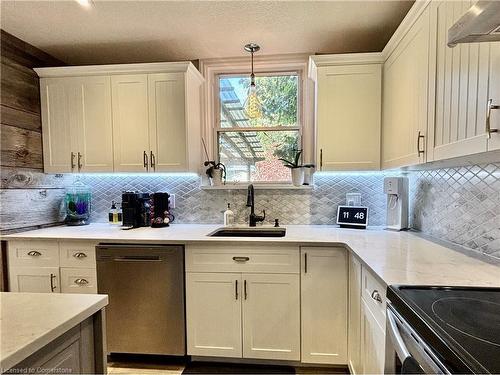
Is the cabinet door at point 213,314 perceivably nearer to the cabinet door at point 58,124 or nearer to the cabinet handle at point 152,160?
the cabinet handle at point 152,160

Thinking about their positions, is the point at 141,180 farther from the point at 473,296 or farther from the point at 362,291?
the point at 473,296

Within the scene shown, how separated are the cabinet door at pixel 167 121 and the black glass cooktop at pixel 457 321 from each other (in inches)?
75.3

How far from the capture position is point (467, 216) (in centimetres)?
160

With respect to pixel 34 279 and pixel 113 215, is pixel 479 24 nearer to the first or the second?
pixel 113 215

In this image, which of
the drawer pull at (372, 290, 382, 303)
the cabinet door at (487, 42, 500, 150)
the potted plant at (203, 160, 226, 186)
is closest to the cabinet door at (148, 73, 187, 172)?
the potted plant at (203, 160, 226, 186)

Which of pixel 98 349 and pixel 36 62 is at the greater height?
pixel 36 62

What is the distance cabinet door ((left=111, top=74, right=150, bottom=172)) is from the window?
2.26 ft

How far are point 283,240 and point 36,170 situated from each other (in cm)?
222

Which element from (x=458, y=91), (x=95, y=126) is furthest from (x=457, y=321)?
(x=95, y=126)

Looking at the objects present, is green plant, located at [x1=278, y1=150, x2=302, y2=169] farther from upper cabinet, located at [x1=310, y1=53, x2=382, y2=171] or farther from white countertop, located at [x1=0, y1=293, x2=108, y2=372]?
white countertop, located at [x1=0, y1=293, x2=108, y2=372]

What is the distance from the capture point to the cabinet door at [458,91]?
3.55 ft

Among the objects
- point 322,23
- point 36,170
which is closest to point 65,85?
point 36,170

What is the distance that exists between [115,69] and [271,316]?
2348 mm

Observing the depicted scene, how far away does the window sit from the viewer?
8.79ft
